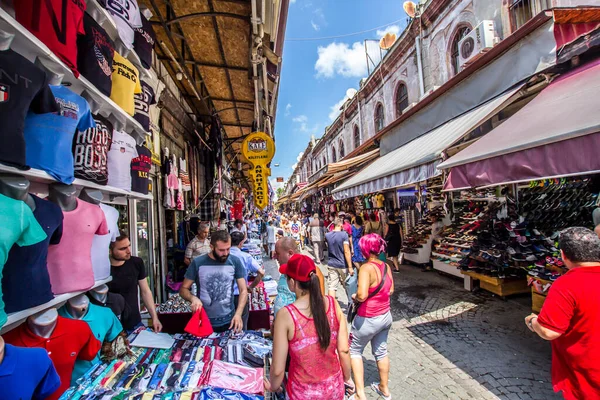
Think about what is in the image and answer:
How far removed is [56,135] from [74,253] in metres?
0.73

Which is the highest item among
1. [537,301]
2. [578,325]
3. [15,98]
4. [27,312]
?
[15,98]

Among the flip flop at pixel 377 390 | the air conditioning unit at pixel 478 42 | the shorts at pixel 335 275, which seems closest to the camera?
the flip flop at pixel 377 390

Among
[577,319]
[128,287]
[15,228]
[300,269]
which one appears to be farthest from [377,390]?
[15,228]

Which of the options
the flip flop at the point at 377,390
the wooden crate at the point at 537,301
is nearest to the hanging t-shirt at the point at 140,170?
the flip flop at the point at 377,390

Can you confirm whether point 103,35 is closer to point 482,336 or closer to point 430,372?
point 430,372

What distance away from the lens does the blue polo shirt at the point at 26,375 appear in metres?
1.35

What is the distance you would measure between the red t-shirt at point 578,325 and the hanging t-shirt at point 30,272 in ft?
10.7

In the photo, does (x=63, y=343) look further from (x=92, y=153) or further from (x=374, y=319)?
(x=374, y=319)

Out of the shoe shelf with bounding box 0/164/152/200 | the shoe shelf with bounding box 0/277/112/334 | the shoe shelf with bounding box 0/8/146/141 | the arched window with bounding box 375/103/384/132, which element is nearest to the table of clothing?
the shoe shelf with bounding box 0/277/112/334

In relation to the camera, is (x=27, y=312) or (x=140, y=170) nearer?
(x=27, y=312)

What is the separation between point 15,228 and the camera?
1.41 metres

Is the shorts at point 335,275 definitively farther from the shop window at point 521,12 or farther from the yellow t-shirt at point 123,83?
the shop window at point 521,12

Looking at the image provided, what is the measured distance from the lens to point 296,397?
205cm

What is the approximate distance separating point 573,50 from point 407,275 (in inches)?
237
